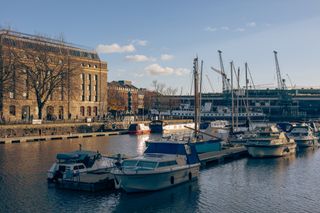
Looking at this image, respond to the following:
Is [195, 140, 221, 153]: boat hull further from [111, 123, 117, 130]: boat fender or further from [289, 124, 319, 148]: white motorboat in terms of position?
[111, 123, 117, 130]: boat fender

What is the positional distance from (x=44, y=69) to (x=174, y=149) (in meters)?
61.9

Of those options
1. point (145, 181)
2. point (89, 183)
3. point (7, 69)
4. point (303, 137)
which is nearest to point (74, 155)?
point (89, 183)

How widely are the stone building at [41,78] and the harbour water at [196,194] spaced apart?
39.6 m

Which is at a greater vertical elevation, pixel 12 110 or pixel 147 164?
pixel 12 110

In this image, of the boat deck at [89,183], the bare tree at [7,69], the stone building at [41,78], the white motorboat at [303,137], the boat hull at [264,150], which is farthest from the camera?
the stone building at [41,78]

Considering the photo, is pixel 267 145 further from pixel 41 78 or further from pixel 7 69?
pixel 41 78

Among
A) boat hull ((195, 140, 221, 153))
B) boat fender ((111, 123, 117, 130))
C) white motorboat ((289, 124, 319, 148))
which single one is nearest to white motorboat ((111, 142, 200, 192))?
boat hull ((195, 140, 221, 153))

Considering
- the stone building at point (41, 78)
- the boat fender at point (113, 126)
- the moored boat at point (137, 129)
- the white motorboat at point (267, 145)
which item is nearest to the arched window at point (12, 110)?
the stone building at point (41, 78)

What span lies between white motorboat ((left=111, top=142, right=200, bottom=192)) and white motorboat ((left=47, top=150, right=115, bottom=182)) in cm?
419

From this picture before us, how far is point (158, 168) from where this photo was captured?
32.0 meters

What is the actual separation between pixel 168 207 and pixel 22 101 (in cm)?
8191

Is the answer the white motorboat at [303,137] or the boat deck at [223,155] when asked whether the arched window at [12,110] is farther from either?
the white motorboat at [303,137]

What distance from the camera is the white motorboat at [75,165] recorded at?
34388 mm

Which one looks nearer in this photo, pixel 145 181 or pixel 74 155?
pixel 145 181
